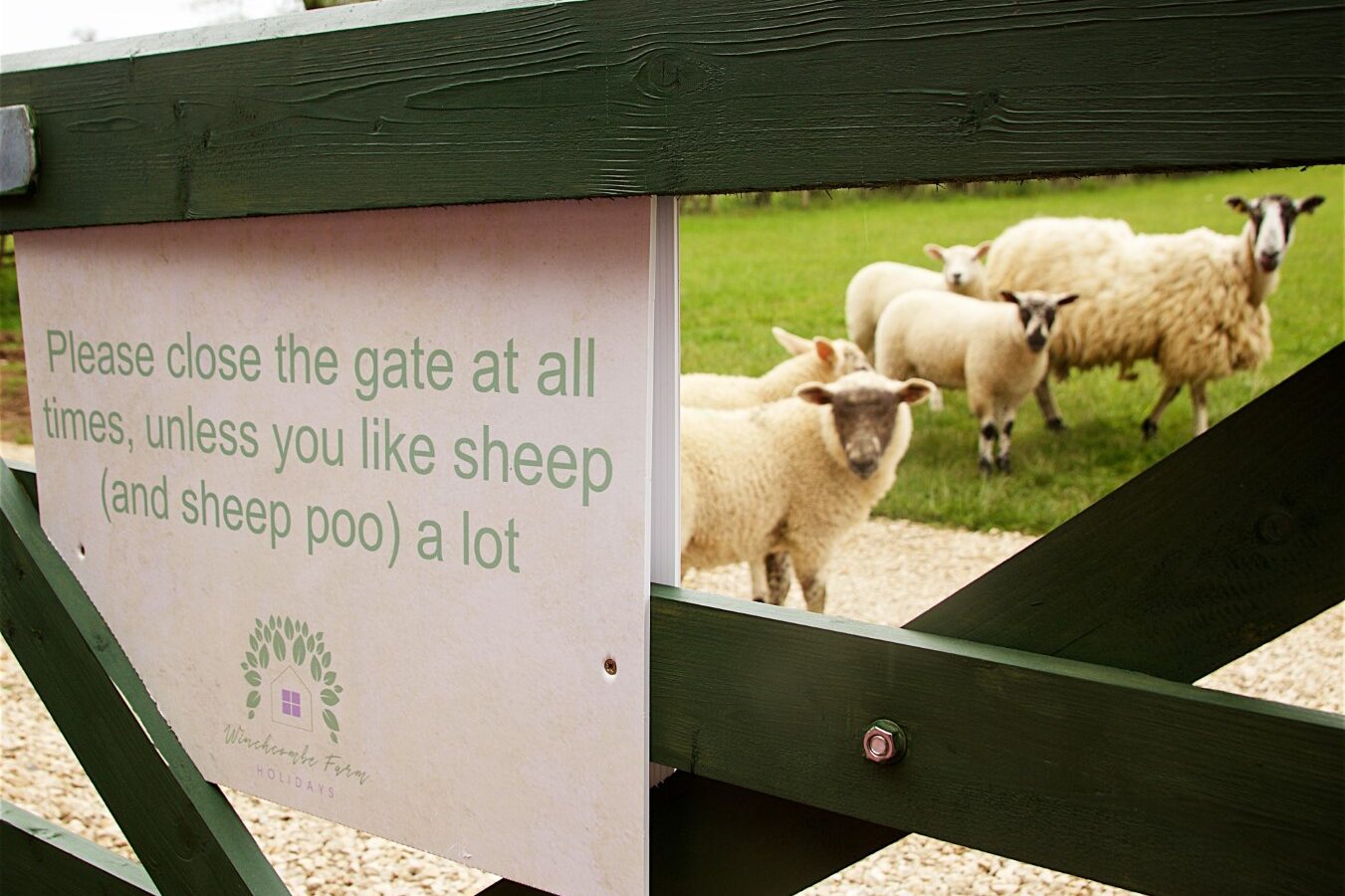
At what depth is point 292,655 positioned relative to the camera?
1.58 m

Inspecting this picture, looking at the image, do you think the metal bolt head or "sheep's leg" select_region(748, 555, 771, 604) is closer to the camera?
the metal bolt head

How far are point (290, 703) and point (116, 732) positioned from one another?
0.35 metres

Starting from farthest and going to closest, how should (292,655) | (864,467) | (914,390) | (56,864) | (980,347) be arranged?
(980,347) → (864,467) → (914,390) → (56,864) → (292,655)

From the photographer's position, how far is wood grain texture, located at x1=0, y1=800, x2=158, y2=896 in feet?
5.97

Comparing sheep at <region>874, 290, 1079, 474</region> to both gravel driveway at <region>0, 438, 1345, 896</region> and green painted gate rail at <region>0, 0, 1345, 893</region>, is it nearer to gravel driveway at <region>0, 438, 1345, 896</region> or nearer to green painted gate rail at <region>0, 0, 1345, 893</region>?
gravel driveway at <region>0, 438, 1345, 896</region>

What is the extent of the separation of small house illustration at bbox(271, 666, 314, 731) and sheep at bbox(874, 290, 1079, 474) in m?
5.38

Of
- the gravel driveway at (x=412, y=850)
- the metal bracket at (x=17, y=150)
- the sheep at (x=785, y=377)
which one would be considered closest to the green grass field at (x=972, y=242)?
the gravel driveway at (x=412, y=850)

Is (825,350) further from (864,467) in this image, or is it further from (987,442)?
(987,442)

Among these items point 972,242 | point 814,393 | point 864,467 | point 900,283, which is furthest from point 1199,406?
point 814,393

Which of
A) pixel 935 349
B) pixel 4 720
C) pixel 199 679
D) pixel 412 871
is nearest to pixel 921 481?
pixel 935 349

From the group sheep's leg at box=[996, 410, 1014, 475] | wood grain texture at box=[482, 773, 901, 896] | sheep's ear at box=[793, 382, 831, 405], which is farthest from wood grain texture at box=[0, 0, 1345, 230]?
sheep's leg at box=[996, 410, 1014, 475]

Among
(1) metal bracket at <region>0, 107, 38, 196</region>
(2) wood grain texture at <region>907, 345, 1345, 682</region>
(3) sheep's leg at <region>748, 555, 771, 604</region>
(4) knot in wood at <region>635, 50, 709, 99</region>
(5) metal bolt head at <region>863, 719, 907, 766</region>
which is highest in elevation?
(4) knot in wood at <region>635, 50, 709, 99</region>

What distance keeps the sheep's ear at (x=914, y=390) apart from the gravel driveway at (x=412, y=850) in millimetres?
1603

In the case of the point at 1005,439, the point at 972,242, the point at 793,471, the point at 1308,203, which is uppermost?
the point at 1308,203
